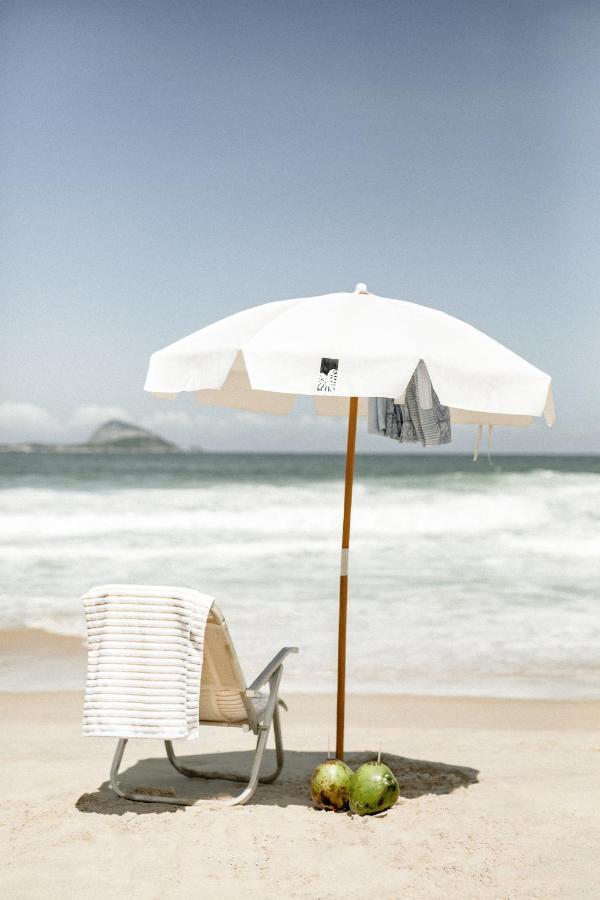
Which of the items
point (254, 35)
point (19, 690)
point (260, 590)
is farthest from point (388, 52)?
point (19, 690)

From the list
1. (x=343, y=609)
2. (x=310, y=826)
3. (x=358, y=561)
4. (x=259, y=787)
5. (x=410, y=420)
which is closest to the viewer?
(x=310, y=826)

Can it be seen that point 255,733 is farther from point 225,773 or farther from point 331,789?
point 225,773

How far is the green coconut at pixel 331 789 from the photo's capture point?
3908mm

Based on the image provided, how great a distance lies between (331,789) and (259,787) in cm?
53

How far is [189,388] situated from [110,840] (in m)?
1.65

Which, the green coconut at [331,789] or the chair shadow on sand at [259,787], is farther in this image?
the chair shadow on sand at [259,787]

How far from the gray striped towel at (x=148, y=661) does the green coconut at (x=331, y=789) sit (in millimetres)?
539

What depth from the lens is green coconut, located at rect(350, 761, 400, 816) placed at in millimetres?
3842

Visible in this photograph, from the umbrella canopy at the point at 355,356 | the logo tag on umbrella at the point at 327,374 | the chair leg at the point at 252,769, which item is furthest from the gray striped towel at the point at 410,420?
the chair leg at the point at 252,769

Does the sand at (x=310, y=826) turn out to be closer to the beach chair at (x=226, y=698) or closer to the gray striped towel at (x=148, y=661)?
the beach chair at (x=226, y=698)

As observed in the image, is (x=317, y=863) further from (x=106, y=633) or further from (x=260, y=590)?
(x=260, y=590)

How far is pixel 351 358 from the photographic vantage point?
142 inches

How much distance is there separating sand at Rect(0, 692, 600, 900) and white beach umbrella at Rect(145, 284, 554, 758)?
0.58 meters

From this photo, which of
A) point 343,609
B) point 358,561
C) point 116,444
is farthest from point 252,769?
point 116,444
